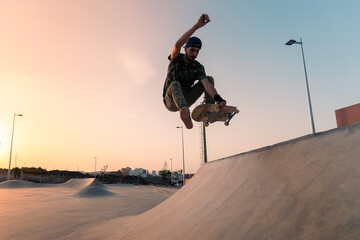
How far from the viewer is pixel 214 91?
13.5 feet

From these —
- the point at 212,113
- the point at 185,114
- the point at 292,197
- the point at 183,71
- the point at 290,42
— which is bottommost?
the point at 292,197

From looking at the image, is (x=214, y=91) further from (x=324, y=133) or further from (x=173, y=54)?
(x=324, y=133)

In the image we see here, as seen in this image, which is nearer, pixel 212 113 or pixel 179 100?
pixel 179 100

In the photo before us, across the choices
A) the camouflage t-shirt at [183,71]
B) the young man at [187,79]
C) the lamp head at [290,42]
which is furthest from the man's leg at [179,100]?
the lamp head at [290,42]

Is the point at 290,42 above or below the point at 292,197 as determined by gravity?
above

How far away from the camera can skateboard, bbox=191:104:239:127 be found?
13.7 feet

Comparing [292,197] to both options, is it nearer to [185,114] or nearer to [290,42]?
[185,114]

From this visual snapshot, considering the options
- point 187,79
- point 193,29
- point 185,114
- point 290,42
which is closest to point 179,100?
point 185,114

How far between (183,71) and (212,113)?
900 millimetres

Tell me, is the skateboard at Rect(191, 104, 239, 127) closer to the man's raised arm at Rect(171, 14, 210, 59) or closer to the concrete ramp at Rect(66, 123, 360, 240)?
the man's raised arm at Rect(171, 14, 210, 59)

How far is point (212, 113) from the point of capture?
4.37 m

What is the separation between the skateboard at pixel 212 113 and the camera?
13.7 ft

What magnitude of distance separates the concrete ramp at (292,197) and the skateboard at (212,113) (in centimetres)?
129

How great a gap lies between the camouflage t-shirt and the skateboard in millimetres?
525
